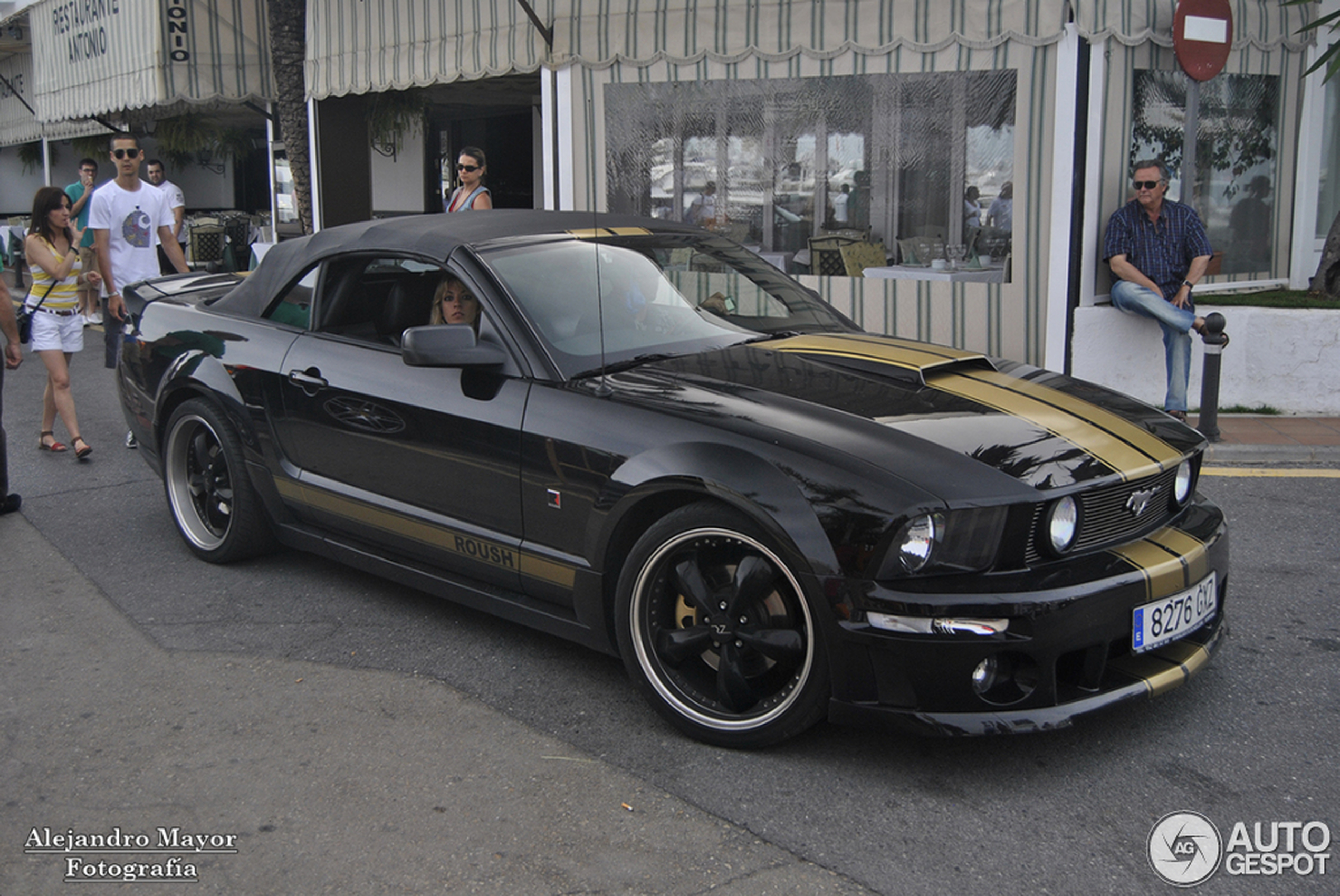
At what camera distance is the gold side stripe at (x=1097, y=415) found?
3652mm

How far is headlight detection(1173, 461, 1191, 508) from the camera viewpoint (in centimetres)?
371

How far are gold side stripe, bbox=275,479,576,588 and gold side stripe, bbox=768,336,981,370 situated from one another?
1118 mm

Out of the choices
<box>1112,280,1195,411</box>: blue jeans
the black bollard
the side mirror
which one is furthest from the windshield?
<box>1112,280,1195,411</box>: blue jeans

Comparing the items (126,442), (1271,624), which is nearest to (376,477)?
(1271,624)

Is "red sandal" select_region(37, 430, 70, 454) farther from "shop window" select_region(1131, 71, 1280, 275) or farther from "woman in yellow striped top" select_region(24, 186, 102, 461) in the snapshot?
"shop window" select_region(1131, 71, 1280, 275)

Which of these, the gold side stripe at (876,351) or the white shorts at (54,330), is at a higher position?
the gold side stripe at (876,351)

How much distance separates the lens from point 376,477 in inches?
176

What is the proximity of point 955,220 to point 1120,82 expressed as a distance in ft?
5.71

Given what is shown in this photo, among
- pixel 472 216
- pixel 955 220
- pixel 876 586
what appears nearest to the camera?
pixel 876 586

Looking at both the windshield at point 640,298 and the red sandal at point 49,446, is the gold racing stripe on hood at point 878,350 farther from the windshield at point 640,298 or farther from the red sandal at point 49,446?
the red sandal at point 49,446

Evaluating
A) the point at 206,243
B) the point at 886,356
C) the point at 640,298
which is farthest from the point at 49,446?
the point at 206,243

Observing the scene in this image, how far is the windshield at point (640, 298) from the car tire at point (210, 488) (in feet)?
5.34

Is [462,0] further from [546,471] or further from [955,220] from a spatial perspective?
[546,471]

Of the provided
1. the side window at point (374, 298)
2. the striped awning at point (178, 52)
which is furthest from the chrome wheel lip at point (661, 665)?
the striped awning at point (178, 52)
